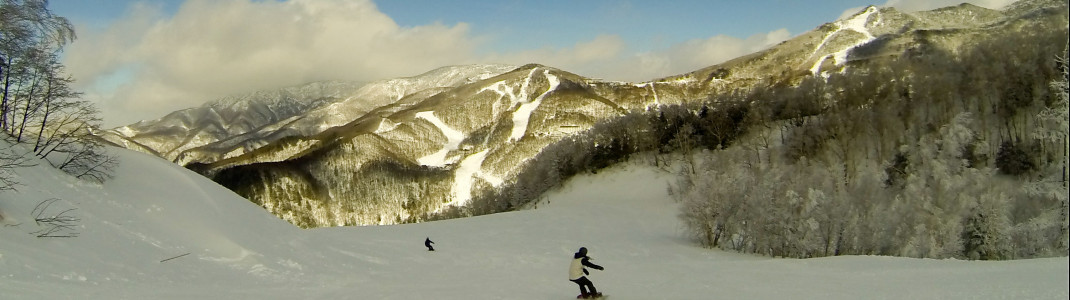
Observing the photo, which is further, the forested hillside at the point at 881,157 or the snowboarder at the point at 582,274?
the forested hillside at the point at 881,157

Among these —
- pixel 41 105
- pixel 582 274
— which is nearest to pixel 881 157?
pixel 582 274

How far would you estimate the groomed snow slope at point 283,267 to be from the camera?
52.1 feet

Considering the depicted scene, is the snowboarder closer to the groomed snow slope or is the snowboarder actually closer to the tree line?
the groomed snow slope

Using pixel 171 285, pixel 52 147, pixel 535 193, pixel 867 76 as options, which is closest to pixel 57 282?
pixel 171 285

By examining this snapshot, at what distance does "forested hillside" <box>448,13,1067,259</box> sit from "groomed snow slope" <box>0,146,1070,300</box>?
8.17 metres

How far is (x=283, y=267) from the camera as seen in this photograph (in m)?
22.9

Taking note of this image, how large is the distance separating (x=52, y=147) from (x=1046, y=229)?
59043mm

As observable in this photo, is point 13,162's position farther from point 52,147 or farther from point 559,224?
point 559,224

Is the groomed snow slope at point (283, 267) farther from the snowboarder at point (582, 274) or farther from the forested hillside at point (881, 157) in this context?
the forested hillside at point (881, 157)

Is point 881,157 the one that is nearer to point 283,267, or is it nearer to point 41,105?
point 283,267

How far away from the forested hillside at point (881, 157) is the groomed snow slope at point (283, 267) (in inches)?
322

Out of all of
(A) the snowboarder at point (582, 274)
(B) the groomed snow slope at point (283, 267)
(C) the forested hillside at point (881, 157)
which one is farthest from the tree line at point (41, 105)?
(C) the forested hillside at point (881, 157)

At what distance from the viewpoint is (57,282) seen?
50.3 feet

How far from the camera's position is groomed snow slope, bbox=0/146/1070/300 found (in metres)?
15.9
